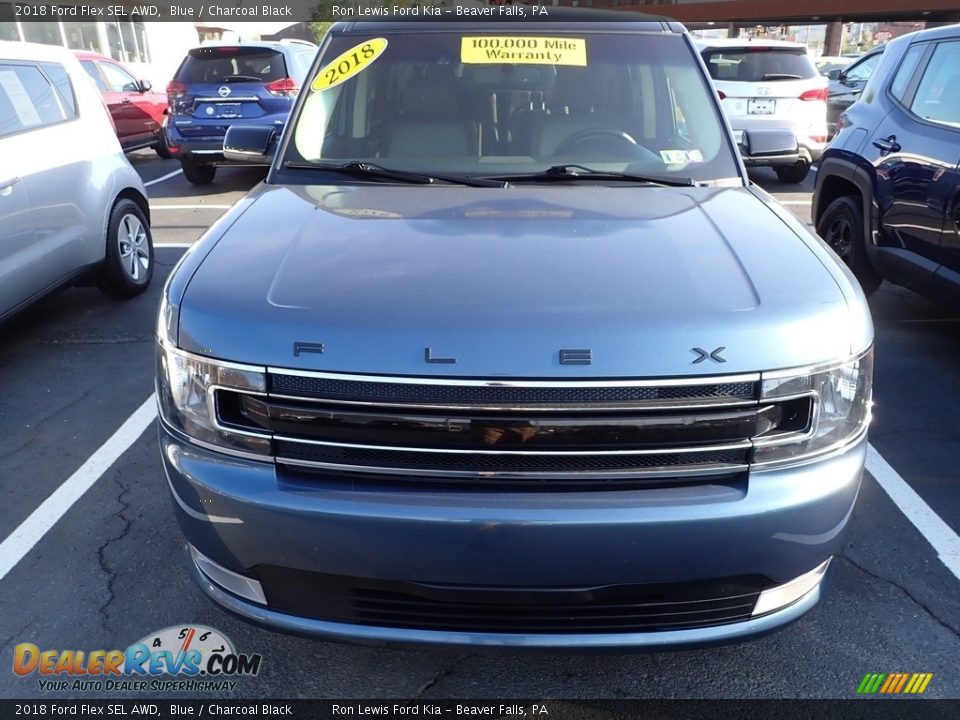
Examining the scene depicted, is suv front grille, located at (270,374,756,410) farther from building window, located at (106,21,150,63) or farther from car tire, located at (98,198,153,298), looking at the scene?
building window, located at (106,21,150,63)

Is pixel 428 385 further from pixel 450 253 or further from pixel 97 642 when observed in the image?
pixel 97 642

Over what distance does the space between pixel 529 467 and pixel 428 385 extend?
1.03 ft

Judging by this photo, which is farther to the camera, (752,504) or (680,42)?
(680,42)

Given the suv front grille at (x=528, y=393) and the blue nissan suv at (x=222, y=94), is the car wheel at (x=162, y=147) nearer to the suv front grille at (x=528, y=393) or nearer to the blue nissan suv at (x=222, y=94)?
the blue nissan suv at (x=222, y=94)

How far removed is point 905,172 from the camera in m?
4.53

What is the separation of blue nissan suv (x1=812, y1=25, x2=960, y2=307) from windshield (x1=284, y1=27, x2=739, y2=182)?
6.04 feet

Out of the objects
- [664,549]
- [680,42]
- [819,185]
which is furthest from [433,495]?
[819,185]

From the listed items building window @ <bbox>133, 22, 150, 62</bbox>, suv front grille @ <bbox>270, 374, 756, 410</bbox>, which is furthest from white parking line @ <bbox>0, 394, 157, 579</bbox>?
building window @ <bbox>133, 22, 150, 62</bbox>

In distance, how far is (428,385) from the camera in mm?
1823

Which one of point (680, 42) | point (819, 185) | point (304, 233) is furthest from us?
point (819, 185)

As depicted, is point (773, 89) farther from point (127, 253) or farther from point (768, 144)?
point (127, 253)

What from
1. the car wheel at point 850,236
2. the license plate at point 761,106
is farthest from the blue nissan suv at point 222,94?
the car wheel at point 850,236

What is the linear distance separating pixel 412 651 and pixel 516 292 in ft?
3.36

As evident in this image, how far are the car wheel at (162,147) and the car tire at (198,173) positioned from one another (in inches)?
82.4
